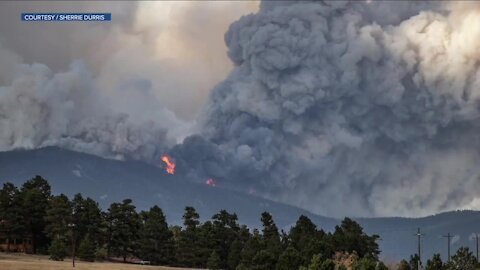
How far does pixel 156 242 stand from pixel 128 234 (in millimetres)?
4861

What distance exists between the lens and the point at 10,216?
114 m

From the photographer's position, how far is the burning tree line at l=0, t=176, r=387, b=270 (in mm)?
111375

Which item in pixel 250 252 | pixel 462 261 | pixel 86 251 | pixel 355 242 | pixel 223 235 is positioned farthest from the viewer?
pixel 223 235

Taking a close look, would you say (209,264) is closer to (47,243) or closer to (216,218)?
(216,218)

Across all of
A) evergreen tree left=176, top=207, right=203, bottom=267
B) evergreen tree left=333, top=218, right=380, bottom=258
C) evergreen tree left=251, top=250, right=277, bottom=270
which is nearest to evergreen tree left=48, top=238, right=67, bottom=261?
evergreen tree left=176, top=207, right=203, bottom=267

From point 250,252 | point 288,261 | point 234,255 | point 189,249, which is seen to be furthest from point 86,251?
point 288,261

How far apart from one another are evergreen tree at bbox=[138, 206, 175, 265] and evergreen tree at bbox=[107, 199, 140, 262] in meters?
1.92

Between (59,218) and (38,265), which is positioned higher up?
(59,218)

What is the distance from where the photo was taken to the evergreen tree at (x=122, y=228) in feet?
396

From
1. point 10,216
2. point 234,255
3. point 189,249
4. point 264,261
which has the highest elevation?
point 10,216

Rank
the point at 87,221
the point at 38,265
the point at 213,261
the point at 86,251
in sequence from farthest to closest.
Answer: the point at 87,221 → the point at 213,261 → the point at 86,251 → the point at 38,265

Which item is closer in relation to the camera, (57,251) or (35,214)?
(57,251)

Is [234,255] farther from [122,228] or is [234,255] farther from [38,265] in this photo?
[38,265]

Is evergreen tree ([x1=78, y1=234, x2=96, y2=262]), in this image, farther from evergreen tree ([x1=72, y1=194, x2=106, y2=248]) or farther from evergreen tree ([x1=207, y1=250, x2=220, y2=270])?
evergreen tree ([x1=207, y1=250, x2=220, y2=270])
